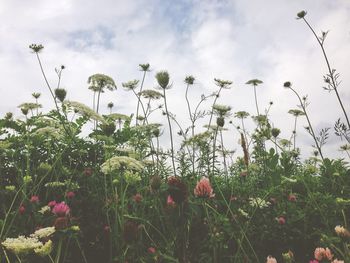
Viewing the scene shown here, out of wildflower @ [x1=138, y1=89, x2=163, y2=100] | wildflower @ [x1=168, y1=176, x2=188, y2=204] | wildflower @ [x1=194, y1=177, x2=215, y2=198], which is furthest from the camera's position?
wildflower @ [x1=138, y1=89, x2=163, y2=100]

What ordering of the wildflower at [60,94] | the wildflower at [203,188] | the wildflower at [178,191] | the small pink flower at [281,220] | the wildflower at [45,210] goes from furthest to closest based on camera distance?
the wildflower at [60,94] < the small pink flower at [281,220] < the wildflower at [45,210] < the wildflower at [203,188] < the wildflower at [178,191]

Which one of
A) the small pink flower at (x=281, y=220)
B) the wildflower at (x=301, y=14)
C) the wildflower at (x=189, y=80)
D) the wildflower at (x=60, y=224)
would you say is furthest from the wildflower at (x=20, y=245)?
the wildflower at (x=301, y=14)

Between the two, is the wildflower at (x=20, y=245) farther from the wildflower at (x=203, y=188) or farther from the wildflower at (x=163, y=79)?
the wildflower at (x=163, y=79)

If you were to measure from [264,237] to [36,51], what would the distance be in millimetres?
A: 3849

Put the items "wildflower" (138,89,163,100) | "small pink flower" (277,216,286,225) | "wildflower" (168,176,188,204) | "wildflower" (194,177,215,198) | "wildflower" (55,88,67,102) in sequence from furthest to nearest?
"wildflower" (138,89,163,100) < "wildflower" (55,88,67,102) < "small pink flower" (277,216,286,225) < "wildflower" (194,177,215,198) < "wildflower" (168,176,188,204)

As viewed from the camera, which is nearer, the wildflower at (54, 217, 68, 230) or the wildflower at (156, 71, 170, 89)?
the wildflower at (54, 217, 68, 230)

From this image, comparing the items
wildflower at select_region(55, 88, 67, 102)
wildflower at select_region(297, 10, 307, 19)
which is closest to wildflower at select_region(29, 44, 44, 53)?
wildflower at select_region(55, 88, 67, 102)

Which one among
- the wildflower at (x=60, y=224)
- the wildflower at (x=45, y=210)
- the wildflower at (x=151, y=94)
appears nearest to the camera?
the wildflower at (x=60, y=224)

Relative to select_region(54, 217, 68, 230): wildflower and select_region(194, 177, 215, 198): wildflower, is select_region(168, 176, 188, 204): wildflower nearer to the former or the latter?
select_region(194, 177, 215, 198): wildflower

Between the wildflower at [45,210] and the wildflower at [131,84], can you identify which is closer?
the wildflower at [45,210]

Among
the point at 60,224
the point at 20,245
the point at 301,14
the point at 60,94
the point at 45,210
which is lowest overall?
the point at 20,245

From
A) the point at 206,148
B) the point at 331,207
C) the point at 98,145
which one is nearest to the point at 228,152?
the point at 206,148

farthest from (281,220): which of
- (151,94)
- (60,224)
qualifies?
(151,94)

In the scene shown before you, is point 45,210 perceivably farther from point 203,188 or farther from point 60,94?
point 60,94
